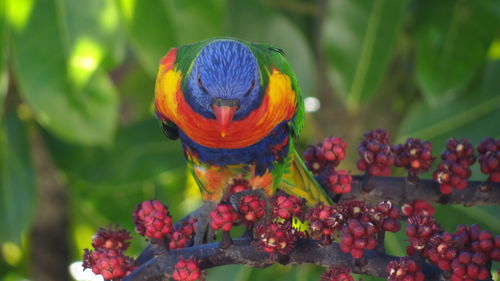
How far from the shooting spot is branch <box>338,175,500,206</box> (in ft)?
4.38

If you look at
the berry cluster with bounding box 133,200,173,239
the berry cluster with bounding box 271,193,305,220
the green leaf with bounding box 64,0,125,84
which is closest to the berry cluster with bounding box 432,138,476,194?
the berry cluster with bounding box 271,193,305,220

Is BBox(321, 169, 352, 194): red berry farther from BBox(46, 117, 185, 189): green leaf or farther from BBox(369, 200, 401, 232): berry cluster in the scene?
BBox(46, 117, 185, 189): green leaf

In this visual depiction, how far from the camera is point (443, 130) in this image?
8.42 feet

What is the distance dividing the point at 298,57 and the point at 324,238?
153 cm

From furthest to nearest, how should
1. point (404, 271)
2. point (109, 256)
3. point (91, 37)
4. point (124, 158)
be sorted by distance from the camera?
point (124, 158)
point (91, 37)
point (109, 256)
point (404, 271)

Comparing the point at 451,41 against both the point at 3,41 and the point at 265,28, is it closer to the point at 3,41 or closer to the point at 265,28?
the point at 265,28

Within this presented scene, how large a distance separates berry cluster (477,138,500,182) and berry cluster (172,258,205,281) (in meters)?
0.57

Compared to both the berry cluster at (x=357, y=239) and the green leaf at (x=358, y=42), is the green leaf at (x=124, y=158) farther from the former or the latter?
the berry cluster at (x=357, y=239)

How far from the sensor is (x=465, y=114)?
101 inches

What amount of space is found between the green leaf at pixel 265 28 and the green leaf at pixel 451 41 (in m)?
0.42

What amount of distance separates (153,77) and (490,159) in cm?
151

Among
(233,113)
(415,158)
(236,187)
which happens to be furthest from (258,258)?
(233,113)

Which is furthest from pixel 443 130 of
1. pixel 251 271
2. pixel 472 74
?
pixel 251 271

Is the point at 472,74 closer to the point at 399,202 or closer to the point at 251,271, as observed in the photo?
the point at 251,271
